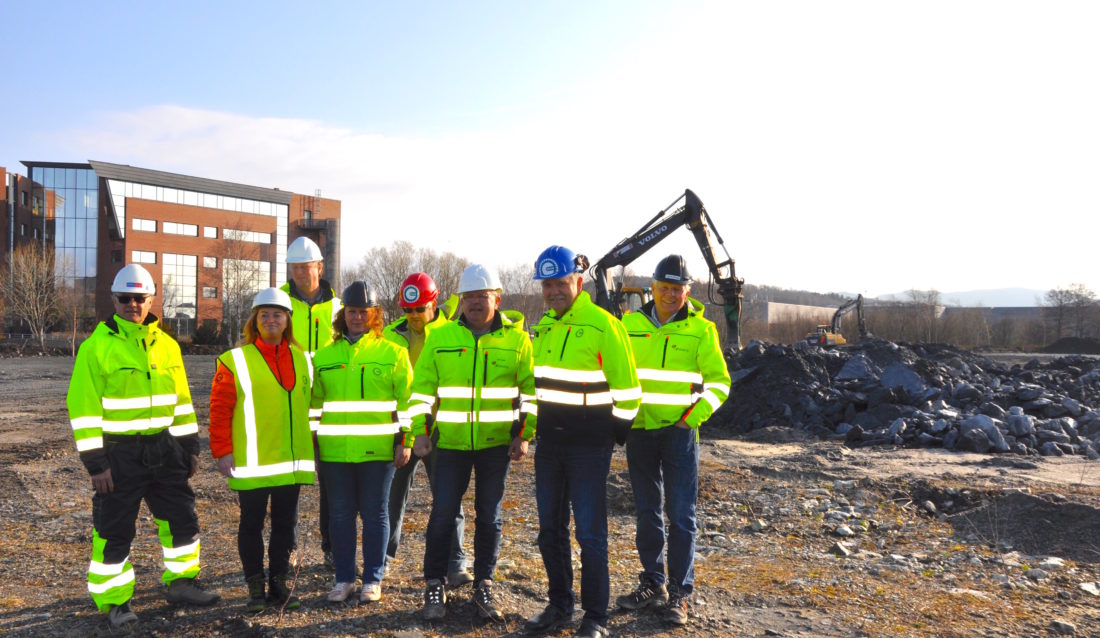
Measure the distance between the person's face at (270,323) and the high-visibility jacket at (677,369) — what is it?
7.63 ft

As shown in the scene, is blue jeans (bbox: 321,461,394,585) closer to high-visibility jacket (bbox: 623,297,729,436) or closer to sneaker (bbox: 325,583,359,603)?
sneaker (bbox: 325,583,359,603)

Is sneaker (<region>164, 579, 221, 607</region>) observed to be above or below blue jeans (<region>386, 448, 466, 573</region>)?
below

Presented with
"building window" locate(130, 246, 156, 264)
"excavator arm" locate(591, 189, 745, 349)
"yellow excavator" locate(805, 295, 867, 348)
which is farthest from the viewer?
"building window" locate(130, 246, 156, 264)

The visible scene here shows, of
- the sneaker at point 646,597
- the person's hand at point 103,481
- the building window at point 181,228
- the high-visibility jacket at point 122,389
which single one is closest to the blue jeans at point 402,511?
the sneaker at point 646,597

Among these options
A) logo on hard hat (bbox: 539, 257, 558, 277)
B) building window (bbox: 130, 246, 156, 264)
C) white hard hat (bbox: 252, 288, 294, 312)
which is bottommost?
white hard hat (bbox: 252, 288, 294, 312)

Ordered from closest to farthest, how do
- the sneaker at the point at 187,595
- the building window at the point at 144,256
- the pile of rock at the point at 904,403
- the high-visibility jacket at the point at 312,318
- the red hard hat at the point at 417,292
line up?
the sneaker at the point at 187,595 → the red hard hat at the point at 417,292 → the high-visibility jacket at the point at 312,318 → the pile of rock at the point at 904,403 → the building window at the point at 144,256

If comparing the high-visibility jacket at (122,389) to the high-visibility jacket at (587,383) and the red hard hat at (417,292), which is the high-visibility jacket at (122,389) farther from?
the high-visibility jacket at (587,383)

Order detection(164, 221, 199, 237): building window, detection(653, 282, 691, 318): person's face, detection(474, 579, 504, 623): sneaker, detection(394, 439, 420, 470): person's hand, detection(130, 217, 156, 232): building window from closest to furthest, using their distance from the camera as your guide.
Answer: detection(474, 579, 504, 623): sneaker → detection(394, 439, 420, 470): person's hand → detection(653, 282, 691, 318): person's face → detection(130, 217, 156, 232): building window → detection(164, 221, 199, 237): building window

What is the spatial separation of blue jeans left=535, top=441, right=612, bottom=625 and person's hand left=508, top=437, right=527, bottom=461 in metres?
0.12

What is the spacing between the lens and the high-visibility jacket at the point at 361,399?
4750 mm

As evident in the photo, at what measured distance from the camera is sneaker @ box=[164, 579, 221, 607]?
488 cm

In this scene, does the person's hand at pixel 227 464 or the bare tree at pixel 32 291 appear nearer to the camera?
the person's hand at pixel 227 464

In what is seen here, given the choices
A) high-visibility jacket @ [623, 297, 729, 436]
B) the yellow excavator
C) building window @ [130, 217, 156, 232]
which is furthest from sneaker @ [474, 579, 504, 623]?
building window @ [130, 217, 156, 232]

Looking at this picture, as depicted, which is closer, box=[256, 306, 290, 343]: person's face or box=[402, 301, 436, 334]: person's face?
box=[256, 306, 290, 343]: person's face
